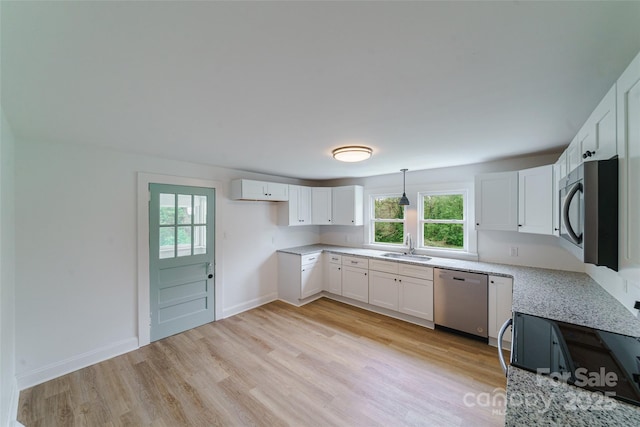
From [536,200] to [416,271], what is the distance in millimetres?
1602

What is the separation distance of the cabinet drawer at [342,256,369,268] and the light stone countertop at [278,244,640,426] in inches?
28.7

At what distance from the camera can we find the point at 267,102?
156 centimetres

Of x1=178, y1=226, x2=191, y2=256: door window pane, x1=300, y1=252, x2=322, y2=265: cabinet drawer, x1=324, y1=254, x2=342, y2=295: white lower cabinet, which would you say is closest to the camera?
x1=178, y1=226, x2=191, y2=256: door window pane

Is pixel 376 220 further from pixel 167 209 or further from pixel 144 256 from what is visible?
pixel 144 256

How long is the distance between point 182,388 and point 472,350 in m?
3.10

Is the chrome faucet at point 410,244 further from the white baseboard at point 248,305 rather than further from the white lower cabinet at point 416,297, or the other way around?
the white baseboard at point 248,305

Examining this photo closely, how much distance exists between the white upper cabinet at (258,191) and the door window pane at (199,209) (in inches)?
17.5

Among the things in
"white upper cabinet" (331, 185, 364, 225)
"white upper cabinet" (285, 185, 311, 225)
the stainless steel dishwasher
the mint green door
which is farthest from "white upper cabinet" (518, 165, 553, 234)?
the mint green door

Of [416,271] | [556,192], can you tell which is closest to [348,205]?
[416,271]

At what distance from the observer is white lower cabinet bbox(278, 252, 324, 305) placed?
414 centimetres

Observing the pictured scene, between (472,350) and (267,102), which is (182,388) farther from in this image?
(472,350)

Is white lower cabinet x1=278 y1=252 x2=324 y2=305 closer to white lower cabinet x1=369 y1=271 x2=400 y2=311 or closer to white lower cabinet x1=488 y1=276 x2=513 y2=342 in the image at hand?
white lower cabinet x1=369 y1=271 x2=400 y2=311

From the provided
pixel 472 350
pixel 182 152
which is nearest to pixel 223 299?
pixel 182 152

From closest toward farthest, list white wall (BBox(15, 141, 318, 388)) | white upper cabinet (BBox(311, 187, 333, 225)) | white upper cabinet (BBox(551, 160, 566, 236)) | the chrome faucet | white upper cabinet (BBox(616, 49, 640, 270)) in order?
white upper cabinet (BBox(616, 49, 640, 270)), white upper cabinet (BBox(551, 160, 566, 236)), white wall (BBox(15, 141, 318, 388)), the chrome faucet, white upper cabinet (BBox(311, 187, 333, 225))
